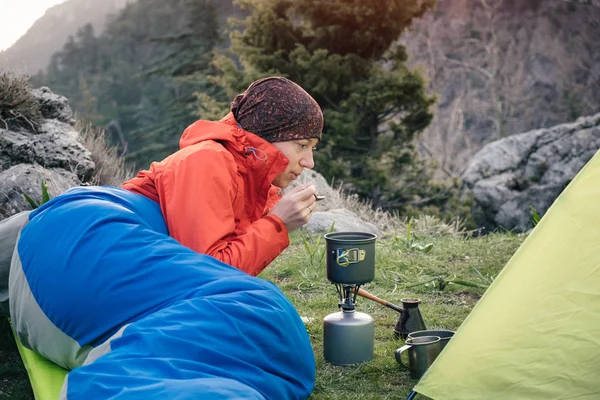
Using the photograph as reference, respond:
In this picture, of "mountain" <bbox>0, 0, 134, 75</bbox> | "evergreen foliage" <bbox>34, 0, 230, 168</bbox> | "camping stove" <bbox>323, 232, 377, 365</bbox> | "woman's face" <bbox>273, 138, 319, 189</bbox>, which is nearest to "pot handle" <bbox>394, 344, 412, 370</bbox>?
"camping stove" <bbox>323, 232, 377, 365</bbox>

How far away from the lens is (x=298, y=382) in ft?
6.04

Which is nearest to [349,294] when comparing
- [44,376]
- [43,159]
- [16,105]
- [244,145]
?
[244,145]

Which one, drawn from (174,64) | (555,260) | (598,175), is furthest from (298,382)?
(174,64)

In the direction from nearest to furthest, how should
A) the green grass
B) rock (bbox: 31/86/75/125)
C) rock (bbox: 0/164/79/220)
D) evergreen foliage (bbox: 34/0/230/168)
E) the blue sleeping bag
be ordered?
the blue sleeping bag → the green grass → rock (bbox: 0/164/79/220) → rock (bbox: 31/86/75/125) → evergreen foliage (bbox: 34/0/230/168)

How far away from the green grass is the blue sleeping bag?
45 centimetres

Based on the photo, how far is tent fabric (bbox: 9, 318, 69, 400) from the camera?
6.27 ft

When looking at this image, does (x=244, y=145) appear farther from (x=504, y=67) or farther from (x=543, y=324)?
(x=504, y=67)

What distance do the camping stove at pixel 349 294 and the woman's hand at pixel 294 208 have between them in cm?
21

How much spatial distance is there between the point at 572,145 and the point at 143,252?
28.9ft

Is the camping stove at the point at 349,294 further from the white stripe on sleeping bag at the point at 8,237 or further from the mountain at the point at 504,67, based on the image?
the mountain at the point at 504,67

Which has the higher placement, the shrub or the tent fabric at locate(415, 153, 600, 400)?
the shrub

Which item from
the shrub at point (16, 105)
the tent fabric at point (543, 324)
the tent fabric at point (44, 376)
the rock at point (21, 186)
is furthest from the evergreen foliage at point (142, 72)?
the tent fabric at point (543, 324)

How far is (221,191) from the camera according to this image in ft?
6.52

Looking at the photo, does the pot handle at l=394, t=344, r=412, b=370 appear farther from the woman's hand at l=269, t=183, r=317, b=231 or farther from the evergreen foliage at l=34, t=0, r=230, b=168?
the evergreen foliage at l=34, t=0, r=230, b=168
